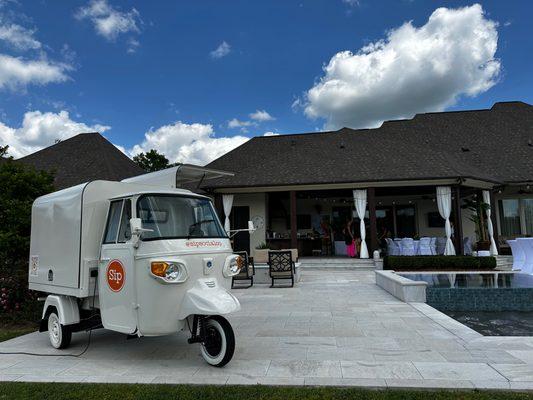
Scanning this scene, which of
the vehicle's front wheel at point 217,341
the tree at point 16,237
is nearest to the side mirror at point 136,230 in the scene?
the vehicle's front wheel at point 217,341

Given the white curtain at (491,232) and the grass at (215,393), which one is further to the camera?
the white curtain at (491,232)

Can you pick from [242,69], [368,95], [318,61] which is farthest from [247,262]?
[368,95]

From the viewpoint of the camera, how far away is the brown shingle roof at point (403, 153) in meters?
16.4

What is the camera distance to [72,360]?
4996 mm

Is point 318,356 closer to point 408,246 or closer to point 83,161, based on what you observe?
point 408,246

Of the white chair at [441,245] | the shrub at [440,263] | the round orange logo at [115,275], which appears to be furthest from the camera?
the white chair at [441,245]

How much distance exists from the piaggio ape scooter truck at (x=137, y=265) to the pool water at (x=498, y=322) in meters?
4.55

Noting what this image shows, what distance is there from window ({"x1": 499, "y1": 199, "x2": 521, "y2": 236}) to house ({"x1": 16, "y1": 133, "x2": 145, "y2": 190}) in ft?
62.3

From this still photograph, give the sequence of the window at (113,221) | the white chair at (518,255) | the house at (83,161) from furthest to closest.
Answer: the house at (83,161) → the white chair at (518,255) → the window at (113,221)

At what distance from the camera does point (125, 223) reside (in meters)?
4.77

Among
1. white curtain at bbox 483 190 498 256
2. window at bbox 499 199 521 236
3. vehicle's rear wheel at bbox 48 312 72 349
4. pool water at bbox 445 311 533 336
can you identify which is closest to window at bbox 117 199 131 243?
vehicle's rear wheel at bbox 48 312 72 349

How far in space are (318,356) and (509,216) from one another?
1838 cm

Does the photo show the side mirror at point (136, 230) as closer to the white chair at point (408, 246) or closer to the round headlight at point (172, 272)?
the round headlight at point (172, 272)

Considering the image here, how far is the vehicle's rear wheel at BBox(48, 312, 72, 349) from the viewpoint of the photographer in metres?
5.46
